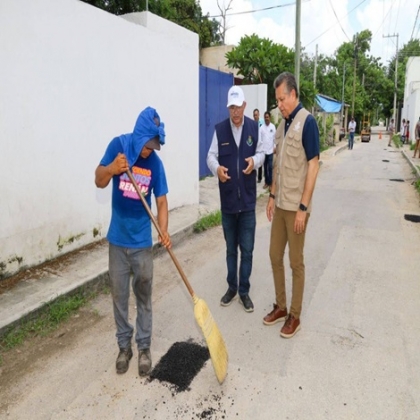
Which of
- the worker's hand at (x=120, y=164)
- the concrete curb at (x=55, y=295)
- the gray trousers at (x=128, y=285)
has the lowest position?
the concrete curb at (x=55, y=295)

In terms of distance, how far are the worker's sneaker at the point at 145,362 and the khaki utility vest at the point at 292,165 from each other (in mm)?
1531

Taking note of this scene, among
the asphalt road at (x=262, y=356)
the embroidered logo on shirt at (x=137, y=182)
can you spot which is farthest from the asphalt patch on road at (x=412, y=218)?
the embroidered logo on shirt at (x=137, y=182)

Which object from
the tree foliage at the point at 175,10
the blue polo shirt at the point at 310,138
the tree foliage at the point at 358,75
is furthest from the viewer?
the tree foliage at the point at 358,75

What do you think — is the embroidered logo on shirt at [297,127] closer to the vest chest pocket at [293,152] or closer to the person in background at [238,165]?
the vest chest pocket at [293,152]

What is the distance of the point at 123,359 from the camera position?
2.90 m

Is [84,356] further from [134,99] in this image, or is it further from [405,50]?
[405,50]

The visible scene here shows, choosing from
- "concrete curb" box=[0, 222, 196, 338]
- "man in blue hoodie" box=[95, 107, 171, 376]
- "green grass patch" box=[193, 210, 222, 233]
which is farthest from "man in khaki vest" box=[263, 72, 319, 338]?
"green grass patch" box=[193, 210, 222, 233]

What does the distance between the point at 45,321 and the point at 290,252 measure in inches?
88.0

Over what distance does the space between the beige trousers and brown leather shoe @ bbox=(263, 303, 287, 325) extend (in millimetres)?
154

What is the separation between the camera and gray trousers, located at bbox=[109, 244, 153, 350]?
9.16 ft

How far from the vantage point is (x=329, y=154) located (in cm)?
1922

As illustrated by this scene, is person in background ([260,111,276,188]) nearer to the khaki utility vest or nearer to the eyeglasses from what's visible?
the eyeglasses

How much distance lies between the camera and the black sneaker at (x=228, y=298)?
389cm

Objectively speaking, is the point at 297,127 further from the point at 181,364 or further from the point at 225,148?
the point at 181,364
